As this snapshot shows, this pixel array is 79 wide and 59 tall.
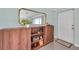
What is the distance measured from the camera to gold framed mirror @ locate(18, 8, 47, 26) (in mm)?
1464

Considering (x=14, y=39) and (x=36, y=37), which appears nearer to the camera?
(x=14, y=39)

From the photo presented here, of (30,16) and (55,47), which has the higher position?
(30,16)

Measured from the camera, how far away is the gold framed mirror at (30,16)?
4.80ft

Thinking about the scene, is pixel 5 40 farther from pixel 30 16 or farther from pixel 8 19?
pixel 30 16

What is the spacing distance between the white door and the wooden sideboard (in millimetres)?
122

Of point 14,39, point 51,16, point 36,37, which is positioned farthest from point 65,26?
point 14,39

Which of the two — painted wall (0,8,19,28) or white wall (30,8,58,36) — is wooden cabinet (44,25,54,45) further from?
painted wall (0,8,19,28)

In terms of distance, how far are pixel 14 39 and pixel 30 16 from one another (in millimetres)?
362

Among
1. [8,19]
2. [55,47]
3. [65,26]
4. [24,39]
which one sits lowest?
[55,47]

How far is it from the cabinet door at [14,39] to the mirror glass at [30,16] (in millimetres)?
136

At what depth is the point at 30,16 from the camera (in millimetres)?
1489
